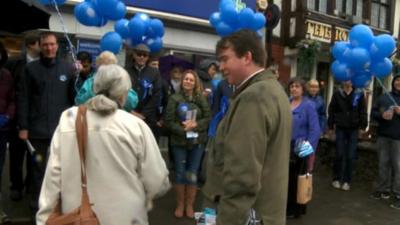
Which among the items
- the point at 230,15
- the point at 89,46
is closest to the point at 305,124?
the point at 230,15

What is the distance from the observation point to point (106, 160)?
303 centimetres

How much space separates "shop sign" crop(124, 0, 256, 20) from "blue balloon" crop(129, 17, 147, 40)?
15.9 ft

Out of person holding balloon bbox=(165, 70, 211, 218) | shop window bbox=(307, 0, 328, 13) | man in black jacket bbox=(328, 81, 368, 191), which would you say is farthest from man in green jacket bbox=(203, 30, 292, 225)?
shop window bbox=(307, 0, 328, 13)

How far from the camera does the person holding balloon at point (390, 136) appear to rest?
7336 mm

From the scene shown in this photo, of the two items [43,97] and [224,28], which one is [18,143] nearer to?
[43,97]

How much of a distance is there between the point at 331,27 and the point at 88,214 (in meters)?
15.4

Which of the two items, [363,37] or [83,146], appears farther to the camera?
[363,37]

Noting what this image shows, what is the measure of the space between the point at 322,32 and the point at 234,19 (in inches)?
386

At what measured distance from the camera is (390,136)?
24.3 ft

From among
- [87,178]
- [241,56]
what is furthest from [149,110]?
[241,56]

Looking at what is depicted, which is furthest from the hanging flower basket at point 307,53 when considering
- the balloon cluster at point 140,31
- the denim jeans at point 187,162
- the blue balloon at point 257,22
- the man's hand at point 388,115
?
the denim jeans at point 187,162

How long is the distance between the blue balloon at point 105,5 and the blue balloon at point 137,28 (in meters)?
0.48

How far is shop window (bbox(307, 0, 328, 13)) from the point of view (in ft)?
55.6

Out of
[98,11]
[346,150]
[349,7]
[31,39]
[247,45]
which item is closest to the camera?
[247,45]
